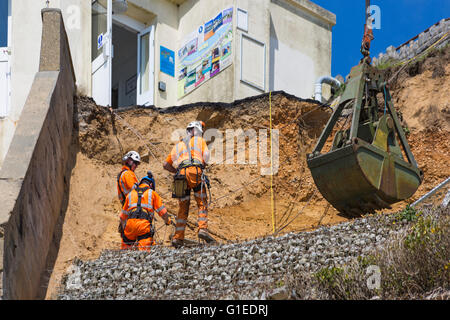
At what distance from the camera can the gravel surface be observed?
11141 mm

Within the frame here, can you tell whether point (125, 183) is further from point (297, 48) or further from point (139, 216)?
point (297, 48)

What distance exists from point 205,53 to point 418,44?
5.97m

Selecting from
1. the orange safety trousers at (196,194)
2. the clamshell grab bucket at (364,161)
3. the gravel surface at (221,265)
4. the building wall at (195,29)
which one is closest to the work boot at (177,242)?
the orange safety trousers at (196,194)

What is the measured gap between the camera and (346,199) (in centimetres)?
1536

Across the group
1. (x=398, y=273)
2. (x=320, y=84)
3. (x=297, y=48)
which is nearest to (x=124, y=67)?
(x=297, y=48)

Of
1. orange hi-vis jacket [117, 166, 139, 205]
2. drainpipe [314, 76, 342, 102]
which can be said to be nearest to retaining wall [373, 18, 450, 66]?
drainpipe [314, 76, 342, 102]

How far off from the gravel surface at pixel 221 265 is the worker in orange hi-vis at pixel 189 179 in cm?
144

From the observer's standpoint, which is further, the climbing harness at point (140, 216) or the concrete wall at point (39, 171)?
the climbing harness at point (140, 216)

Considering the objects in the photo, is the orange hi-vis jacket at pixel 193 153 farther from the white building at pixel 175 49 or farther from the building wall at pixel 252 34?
the building wall at pixel 252 34

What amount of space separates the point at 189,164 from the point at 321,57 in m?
10.2

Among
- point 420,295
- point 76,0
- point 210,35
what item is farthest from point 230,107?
point 420,295

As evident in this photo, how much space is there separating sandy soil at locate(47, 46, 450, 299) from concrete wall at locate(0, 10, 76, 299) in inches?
31.4

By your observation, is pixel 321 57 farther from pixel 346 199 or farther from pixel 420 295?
pixel 420 295

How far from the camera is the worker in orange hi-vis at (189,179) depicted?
1466 cm
